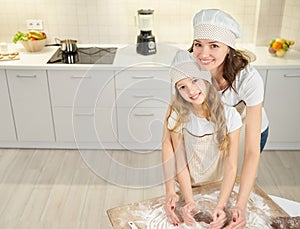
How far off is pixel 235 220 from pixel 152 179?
30cm

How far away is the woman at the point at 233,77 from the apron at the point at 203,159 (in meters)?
0.09

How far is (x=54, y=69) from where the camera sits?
2.85 meters

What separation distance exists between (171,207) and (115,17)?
2.21m

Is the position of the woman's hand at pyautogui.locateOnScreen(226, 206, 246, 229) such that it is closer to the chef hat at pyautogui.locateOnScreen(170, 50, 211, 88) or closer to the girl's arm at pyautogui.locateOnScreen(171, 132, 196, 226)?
the girl's arm at pyautogui.locateOnScreen(171, 132, 196, 226)

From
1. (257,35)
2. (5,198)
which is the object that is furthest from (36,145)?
(257,35)

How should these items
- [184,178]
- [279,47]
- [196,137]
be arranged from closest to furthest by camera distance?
[196,137] → [184,178] → [279,47]

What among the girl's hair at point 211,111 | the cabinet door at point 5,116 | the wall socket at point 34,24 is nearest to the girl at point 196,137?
the girl's hair at point 211,111

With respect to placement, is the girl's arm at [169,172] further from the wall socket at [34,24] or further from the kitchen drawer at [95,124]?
the wall socket at [34,24]

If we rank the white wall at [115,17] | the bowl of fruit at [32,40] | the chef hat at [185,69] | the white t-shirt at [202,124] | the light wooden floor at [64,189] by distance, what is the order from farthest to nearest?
the white wall at [115,17] → the bowl of fruit at [32,40] → the light wooden floor at [64,189] → the white t-shirt at [202,124] → the chef hat at [185,69]

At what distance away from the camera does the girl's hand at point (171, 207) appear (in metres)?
1.36

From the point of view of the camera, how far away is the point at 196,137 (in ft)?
4.32

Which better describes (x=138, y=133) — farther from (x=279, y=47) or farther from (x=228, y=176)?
(x=279, y=47)

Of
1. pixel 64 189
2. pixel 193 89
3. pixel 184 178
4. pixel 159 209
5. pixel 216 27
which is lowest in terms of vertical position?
pixel 64 189

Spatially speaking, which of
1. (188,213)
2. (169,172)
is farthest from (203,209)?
(169,172)
